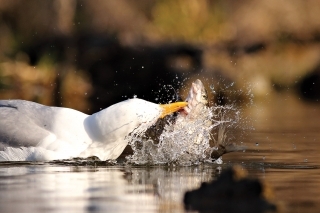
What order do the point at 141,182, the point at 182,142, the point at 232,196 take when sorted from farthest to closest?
the point at 182,142 < the point at 141,182 < the point at 232,196

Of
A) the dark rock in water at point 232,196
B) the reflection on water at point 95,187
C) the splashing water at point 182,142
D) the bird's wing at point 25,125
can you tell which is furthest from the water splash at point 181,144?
the dark rock in water at point 232,196

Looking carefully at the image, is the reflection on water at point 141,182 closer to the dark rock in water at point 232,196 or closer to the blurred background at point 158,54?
the dark rock in water at point 232,196

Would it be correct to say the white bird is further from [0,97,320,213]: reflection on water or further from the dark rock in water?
the dark rock in water

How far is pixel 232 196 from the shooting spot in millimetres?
5980

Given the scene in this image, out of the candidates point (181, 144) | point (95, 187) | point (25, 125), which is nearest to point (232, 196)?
point (95, 187)

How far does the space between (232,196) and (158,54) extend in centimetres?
1935

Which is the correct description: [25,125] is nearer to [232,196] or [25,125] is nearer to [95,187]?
[95,187]

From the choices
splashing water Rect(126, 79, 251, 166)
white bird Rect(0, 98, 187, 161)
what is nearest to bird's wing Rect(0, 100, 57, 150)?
white bird Rect(0, 98, 187, 161)

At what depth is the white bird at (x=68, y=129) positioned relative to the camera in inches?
358

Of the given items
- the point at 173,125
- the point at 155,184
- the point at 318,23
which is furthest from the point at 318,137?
the point at 318,23

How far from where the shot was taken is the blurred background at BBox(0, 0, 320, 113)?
24.0 meters

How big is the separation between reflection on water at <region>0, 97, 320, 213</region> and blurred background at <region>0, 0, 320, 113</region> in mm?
10503

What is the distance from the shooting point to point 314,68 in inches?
1054

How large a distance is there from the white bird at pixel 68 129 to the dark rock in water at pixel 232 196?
125 inches
